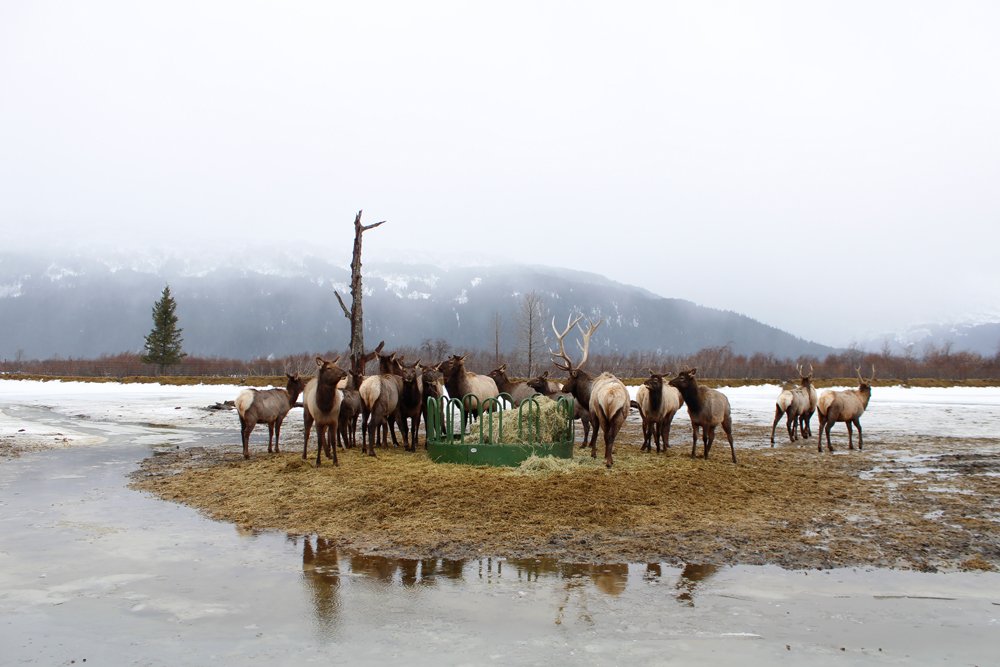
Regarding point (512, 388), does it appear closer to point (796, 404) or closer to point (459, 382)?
point (459, 382)

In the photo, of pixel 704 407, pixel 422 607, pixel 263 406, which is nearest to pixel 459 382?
pixel 263 406

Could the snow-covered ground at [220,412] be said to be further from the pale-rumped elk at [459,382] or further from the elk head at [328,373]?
the pale-rumped elk at [459,382]

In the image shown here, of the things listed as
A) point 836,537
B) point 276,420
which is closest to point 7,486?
point 276,420

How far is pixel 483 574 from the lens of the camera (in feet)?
18.3

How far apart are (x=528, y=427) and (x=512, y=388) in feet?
14.1

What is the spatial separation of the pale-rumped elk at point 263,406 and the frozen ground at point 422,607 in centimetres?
471

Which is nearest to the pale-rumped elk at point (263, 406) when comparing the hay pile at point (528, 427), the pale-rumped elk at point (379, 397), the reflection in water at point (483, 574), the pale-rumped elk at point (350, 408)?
the pale-rumped elk at point (350, 408)

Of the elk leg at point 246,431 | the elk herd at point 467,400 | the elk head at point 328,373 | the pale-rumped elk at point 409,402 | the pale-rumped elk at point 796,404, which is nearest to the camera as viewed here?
the elk head at point 328,373

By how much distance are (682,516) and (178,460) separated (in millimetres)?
10031

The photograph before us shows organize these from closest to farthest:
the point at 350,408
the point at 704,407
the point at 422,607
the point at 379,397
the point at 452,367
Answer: the point at 422,607, the point at 704,407, the point at 379,397, the point at 350,408, the point at 452,367

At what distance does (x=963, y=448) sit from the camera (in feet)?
45.0

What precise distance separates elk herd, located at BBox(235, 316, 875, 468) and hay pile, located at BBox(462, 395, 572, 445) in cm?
55

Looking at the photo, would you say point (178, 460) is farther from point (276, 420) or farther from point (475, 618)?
point (475, 618)

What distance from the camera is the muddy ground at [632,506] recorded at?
6.29 metres
